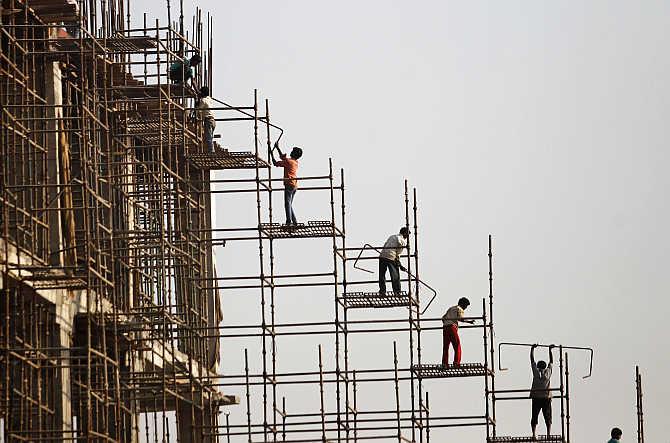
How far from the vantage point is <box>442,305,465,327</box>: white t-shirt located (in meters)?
43.1

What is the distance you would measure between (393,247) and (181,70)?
527 cm

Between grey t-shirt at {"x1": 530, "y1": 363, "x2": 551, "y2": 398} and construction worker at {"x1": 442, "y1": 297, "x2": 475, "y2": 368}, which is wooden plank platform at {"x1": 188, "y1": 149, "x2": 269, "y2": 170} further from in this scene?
grey t-shirt at {"x1": 530, "y1": 363, "x2": 551, "y2": 398}

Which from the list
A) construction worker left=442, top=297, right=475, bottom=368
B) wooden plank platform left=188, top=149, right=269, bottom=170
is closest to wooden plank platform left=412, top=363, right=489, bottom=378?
construction worker left=442, top=297, right=475, bottom=368

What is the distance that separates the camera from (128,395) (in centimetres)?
4303

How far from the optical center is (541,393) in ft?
141

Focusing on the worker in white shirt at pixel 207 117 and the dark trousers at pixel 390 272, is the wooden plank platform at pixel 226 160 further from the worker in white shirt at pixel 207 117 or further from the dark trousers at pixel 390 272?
the dark trousers at pixel 390 272

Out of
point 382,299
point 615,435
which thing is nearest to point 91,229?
point 382,299

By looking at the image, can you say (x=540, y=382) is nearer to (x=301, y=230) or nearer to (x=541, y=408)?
(x=541, y=408)

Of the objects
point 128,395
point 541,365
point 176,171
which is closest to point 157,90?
point 176,171

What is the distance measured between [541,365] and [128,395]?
7599 mm

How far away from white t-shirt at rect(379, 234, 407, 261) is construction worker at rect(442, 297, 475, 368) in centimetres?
149

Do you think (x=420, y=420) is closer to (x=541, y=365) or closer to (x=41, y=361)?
(x=541, y=365)

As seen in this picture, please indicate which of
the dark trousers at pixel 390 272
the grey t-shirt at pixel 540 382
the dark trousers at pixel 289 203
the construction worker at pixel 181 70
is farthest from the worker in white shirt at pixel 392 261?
the construction worker at pixel 181 70

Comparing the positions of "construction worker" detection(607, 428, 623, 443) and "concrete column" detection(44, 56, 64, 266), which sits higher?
"concrete column" detection(44, 56, 64, 266)
